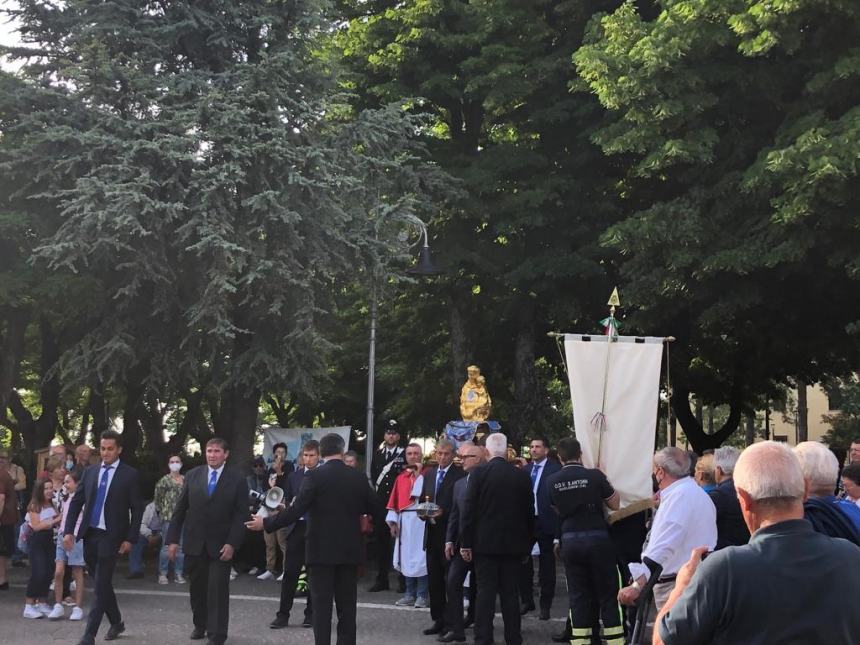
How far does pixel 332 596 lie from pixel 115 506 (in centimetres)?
275

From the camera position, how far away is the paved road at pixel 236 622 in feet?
34.5

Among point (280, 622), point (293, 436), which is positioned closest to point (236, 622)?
point (280, 622)

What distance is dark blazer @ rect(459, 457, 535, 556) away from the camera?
9609 mm

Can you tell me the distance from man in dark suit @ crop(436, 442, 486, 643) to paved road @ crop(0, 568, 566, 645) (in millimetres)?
322

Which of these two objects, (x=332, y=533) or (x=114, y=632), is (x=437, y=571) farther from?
(x=114, y=632)

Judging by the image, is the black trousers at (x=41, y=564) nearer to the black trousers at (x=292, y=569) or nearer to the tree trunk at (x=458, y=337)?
the black trousers at (x=292, y=569)

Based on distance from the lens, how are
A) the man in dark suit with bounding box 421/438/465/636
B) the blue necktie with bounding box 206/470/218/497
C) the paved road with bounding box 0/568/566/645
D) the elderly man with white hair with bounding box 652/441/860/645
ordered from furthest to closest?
the man in dark suit with bounding box 421/438/465/636 < the paved road with bounding box 0/568/566/645 < the blue necktie with bounding box 206/470/218/497 < the elderly man with white hair with bounding box 652/441/860/645

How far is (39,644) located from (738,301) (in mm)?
13329

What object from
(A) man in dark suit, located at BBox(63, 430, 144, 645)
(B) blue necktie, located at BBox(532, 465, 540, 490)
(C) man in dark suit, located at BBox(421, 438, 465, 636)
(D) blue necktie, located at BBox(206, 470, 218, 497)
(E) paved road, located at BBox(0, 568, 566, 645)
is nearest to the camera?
(D) blue necktie, located at BBox(206, 470, 218, 497)

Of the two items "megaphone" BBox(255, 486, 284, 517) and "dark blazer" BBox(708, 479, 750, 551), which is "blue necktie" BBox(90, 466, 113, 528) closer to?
"megaphone" BBox(255, 486, 284, 517)

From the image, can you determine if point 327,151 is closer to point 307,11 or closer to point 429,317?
point 307,11

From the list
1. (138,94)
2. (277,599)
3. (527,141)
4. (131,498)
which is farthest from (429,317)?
(131,498)

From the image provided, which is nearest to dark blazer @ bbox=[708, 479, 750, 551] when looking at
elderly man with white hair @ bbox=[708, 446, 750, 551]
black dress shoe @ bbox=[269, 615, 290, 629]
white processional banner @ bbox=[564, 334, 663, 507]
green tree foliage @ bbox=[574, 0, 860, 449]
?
elderly man with white hair @ bbox=[708, 446, 750, 551]

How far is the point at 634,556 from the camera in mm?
10055
